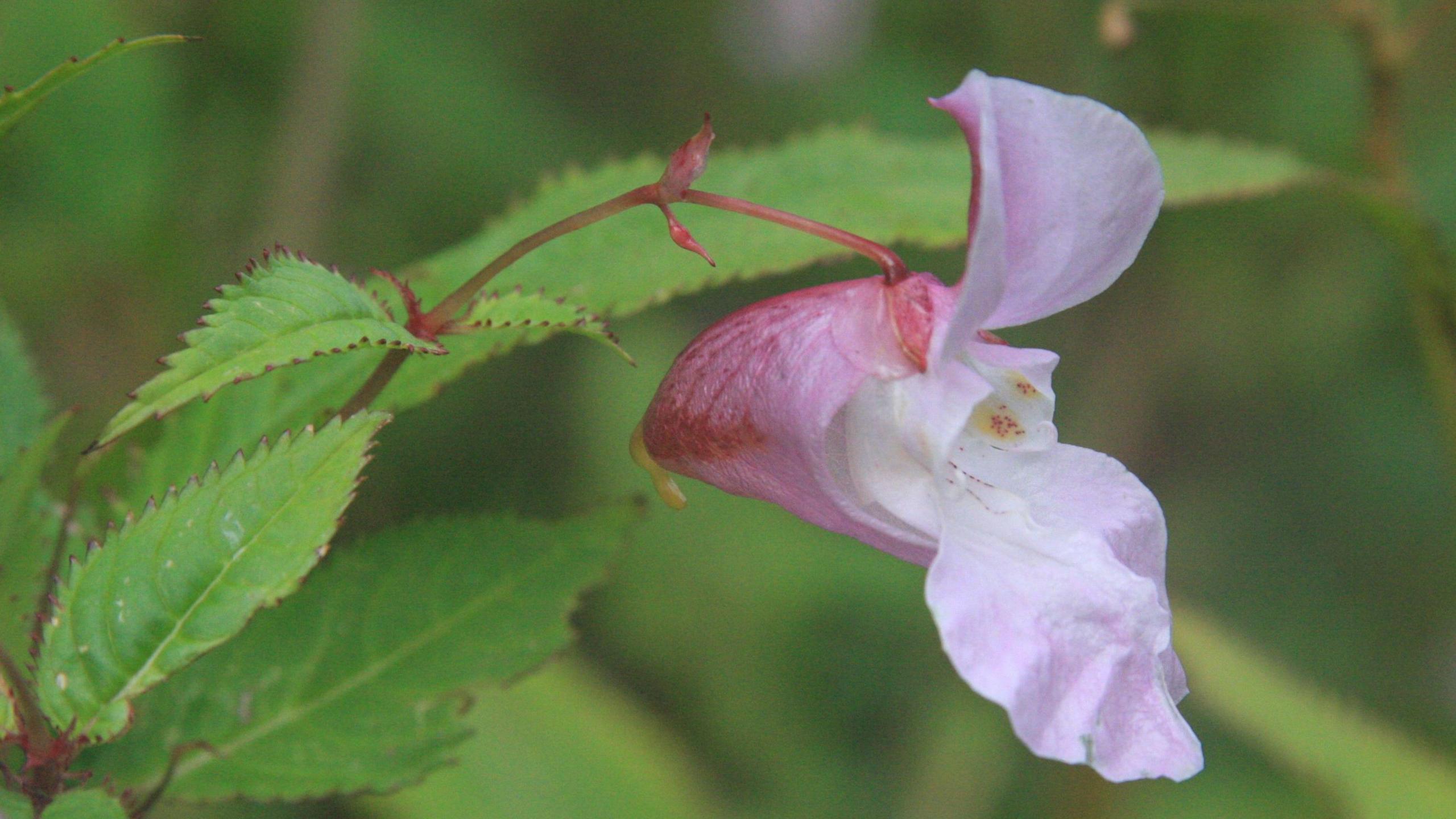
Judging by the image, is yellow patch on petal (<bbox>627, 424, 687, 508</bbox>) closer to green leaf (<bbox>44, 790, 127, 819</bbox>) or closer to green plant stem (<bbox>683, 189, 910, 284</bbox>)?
green plant stem (<bbox>683, 189, 910, 284</bbox>)

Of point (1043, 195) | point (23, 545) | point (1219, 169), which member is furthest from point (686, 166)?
point (1219, 169)

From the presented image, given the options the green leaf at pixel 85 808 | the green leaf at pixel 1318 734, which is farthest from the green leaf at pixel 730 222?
the green leaf at pixel 1318 734

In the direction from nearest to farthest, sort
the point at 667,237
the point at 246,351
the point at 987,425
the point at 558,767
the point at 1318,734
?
the point at 246,351, the point at 987,425, the point at 667,237, the point at 1318,734, the point at 558,767

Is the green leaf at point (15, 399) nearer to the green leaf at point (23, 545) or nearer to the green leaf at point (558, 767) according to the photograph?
the green leaf at point (23, 545)

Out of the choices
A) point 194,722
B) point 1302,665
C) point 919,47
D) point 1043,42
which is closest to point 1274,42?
point 1043,42

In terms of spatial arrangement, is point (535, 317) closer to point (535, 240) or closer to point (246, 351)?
point (535, 240)
